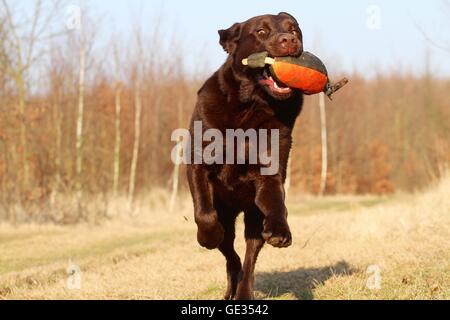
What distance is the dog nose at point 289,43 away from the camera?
16.0ft

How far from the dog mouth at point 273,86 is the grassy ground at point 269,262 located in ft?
5.84

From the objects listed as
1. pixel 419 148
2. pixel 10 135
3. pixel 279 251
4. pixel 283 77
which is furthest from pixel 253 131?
pixel 419 148

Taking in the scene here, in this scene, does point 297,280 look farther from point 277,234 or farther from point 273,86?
point 273,86

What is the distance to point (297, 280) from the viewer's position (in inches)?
259

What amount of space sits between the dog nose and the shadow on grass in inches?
83.6

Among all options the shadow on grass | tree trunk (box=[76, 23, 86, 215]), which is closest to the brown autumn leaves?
tree trunk (box=[76, 23, 86, 215])

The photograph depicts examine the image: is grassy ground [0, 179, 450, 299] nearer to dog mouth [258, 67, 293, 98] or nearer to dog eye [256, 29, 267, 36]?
dog mouth [258, 67, 293, 98]

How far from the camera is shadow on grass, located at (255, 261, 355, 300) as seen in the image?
19.7 ft

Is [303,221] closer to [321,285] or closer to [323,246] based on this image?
[323,246]

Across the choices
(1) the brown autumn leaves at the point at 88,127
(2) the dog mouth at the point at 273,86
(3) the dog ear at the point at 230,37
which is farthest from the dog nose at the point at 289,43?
(1) the brown autumn leaves at the point at 88,127

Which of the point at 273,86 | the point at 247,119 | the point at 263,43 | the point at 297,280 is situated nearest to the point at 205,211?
the point at 247,119

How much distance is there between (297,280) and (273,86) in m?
2.34

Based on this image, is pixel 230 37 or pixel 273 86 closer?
pixel 273 86

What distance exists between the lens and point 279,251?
9188 mm
